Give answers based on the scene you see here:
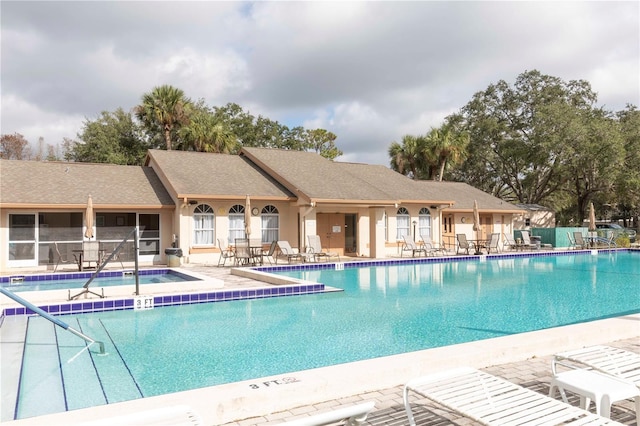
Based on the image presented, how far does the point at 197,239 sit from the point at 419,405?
15.8m

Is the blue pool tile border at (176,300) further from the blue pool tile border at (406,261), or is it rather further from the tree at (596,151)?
the tree at (596,151)

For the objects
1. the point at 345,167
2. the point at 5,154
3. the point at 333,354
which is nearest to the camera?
the point at 333,354

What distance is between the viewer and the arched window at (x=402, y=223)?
2347 cm

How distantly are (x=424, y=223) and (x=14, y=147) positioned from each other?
1735 inches

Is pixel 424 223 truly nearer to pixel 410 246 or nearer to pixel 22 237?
pixel 410 246

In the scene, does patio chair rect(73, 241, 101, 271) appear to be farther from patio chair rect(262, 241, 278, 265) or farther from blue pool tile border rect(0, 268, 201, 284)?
patio chair rect(262, 241, 278, 265)

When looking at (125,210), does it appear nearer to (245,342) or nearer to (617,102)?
(245,342)

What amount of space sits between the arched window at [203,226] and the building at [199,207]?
0.04m

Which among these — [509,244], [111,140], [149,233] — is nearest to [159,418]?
[149,233]

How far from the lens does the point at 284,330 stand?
824cm

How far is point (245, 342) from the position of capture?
743cm

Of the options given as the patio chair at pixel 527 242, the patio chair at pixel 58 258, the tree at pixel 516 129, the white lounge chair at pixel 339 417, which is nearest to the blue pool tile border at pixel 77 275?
the patio chair at pixel 58 258

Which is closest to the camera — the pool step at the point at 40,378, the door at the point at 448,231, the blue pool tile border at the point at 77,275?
the pool step at the point at 40,378

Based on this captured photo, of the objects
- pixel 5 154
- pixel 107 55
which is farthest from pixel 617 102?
pixel 5 154
